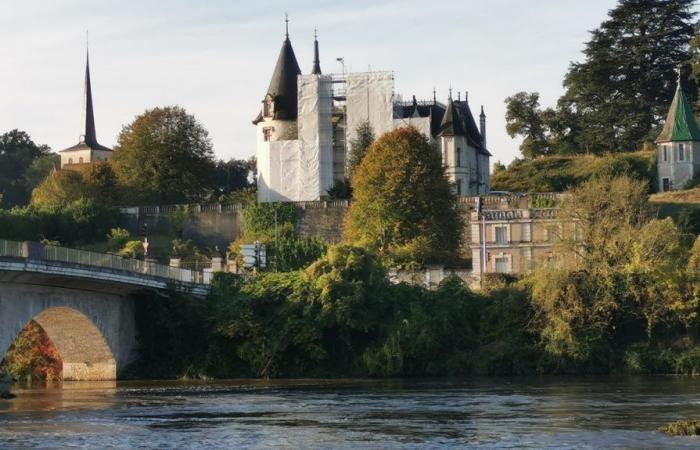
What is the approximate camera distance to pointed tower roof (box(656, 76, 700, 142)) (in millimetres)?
109000

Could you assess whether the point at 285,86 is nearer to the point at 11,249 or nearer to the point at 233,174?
the point at 233,174

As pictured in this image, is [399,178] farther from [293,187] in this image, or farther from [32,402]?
[32,402]

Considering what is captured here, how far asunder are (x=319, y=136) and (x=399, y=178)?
16.7m

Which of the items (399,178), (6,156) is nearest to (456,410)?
(399,178)

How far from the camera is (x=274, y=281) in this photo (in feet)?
247

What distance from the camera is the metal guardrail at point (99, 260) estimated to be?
58.7m

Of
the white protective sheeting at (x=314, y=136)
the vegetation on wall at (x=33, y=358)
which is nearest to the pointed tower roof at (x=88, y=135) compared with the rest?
the white protective sheeting at (x=314, y=136)

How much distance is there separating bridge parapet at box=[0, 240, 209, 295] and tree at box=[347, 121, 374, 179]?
32.1 m

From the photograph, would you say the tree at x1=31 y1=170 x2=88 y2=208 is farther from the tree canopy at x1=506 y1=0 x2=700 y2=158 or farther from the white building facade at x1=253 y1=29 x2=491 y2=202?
the tree canopy at x1=506 y1=0 x2=700 y2=158

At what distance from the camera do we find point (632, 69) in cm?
11919

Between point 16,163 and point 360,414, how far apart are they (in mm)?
103509

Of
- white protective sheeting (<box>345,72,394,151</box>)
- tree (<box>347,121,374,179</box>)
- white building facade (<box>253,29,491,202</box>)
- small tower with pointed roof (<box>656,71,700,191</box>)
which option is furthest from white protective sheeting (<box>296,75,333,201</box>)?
small tower with pointed roof (<box>656,71,700,191</box>)

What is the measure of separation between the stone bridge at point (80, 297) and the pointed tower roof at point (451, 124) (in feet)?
133

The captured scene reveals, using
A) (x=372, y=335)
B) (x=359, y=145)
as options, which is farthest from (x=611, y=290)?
(x=359, y=145)
